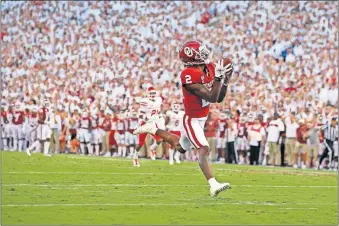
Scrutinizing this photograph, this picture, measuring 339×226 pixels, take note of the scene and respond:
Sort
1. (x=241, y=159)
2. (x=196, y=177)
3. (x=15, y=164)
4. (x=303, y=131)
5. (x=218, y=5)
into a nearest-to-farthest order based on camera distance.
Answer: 1. (x=196, y=177)
2. (x=15, y=164)
3. (x=303, y=131)
4. (x=241, y=159)
5. (x=218, y=5)

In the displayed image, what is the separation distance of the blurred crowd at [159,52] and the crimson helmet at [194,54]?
13.7 m

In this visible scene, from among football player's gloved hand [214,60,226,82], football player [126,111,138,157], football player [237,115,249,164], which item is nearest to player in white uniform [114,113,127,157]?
football player [126,111,138,157]

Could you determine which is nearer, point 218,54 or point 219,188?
point 219,188

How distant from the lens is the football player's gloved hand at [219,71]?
41.5 feet

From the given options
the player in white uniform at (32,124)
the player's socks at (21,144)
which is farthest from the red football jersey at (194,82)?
the player's socks at (21,144)

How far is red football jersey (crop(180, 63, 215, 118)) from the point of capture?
1312cm

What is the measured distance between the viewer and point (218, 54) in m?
36.0

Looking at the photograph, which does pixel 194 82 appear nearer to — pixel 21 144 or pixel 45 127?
pixel 45 127

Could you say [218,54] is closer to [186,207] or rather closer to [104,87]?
[104,87]

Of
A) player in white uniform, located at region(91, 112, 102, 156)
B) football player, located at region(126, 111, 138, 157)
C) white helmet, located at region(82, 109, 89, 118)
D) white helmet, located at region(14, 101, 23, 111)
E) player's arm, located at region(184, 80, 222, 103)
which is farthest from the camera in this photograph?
white helmet, located at region(14, 101, 23, 111)

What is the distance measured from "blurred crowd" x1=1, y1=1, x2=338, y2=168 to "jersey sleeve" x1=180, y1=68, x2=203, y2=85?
13.8 meters

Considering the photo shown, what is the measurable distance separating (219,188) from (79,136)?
2028 cm

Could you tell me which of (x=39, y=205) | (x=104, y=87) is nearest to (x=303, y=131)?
(x=104, y=87)

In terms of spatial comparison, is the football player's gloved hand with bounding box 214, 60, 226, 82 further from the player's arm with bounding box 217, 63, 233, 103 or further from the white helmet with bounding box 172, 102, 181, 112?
the white helmet with bounding box 172, 102, 181, 112
